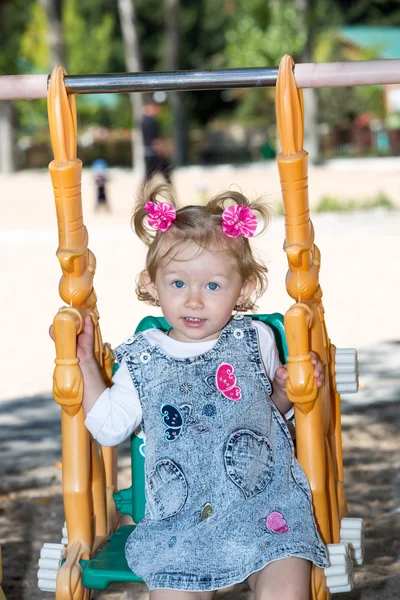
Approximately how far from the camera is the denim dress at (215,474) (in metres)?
2.65

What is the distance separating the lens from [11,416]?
19.3ft

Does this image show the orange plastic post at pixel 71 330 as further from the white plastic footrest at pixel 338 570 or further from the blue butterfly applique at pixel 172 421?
the white plastic footrest at pixel 338 570

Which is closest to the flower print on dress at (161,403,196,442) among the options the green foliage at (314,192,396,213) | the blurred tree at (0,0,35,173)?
the green foliage at (314,192,396,213)

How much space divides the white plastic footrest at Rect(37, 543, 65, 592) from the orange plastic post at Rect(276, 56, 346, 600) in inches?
28.0

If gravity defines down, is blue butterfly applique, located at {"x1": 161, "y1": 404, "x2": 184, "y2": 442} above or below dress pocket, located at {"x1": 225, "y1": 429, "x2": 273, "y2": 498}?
above

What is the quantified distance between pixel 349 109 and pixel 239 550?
39.4m

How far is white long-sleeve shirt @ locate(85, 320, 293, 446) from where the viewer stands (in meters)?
2.90

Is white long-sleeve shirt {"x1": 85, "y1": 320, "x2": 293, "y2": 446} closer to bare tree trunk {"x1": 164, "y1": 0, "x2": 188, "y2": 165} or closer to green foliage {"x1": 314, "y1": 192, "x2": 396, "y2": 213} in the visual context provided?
green foliage {"x1": 314, "y1": 192, "x2": 396, "y2": 213}

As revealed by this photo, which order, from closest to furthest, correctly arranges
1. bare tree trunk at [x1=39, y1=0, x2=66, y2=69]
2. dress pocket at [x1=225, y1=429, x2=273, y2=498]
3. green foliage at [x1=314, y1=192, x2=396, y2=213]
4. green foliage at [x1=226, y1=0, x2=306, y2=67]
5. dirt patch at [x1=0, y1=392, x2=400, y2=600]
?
dress pocket at [x1=225, y1=429, x2=273, y2=498], dirt patch at [x1=0, y1=392, x2=400, y2=600], green foliage at [x1=314, y1=192, x2=396, y2=213], bare tree trunk at [x1=39, y1=0, x2=66, y2=69], green foliage at [x1=226, y1=0, x2=306, y2=67]

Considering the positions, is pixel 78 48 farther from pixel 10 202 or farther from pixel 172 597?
pixel 172 597

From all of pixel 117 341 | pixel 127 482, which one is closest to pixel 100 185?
pixel 117 341

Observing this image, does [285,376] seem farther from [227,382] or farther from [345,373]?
[345,373]

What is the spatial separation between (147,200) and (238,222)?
0.34 m

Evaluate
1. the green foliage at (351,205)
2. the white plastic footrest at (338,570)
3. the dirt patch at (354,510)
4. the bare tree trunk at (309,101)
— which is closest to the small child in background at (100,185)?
the green foliage at (351,205)
